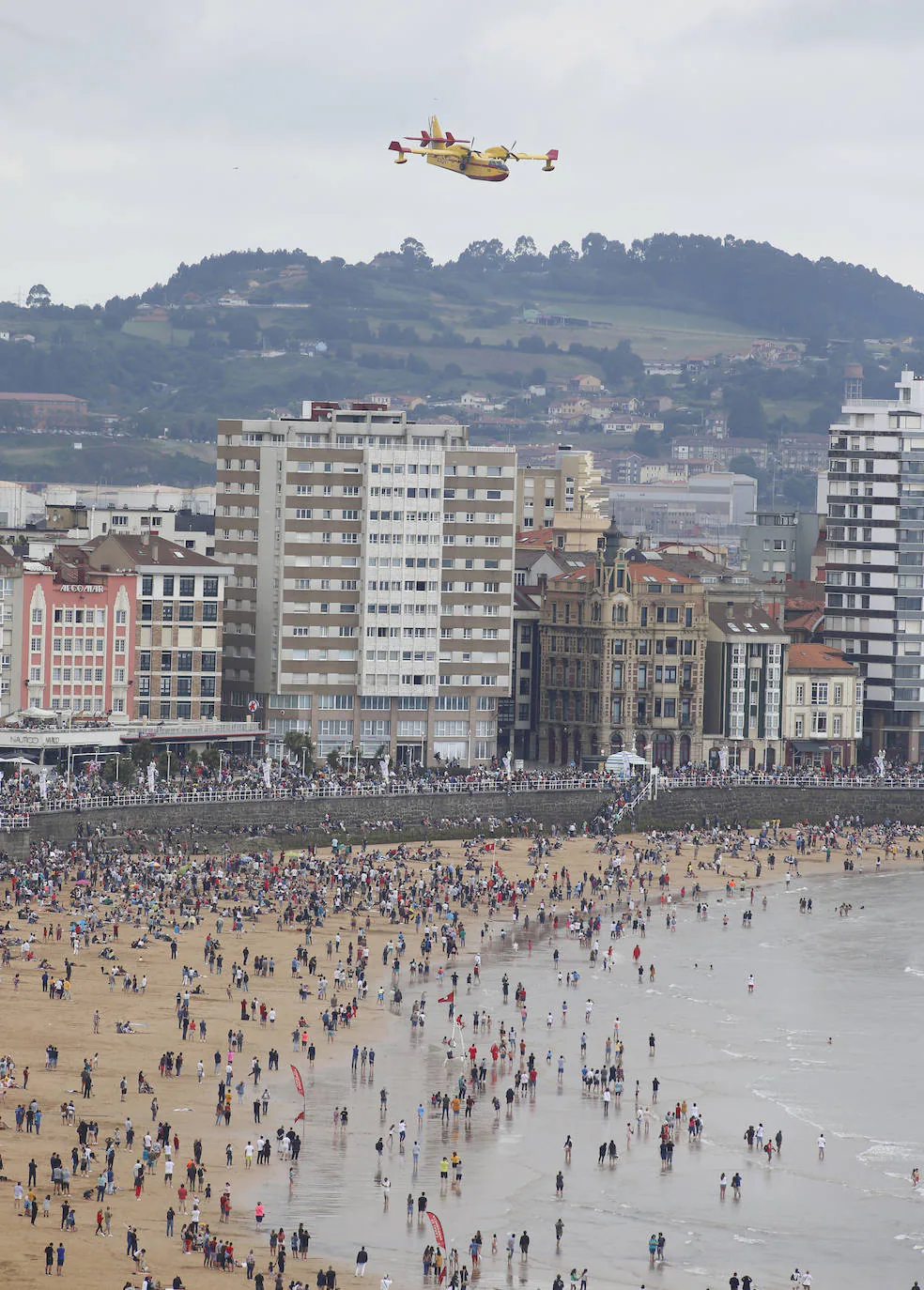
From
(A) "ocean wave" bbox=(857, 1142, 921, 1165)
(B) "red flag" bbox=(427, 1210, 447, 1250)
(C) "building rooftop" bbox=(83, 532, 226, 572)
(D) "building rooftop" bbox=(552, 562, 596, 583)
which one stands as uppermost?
(C) "building rooftop" bbox=(83, 532, 226, 572)

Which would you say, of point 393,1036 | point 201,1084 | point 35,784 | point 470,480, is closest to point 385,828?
point 35,784

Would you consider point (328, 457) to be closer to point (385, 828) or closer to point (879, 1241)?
point (385, 828)

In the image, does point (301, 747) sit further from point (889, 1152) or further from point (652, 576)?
point (889, 1152)

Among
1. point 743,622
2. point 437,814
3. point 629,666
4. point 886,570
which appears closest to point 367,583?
point 629,666

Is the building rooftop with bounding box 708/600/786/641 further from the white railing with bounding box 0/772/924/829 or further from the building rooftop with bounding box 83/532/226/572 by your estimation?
the building rooftop with bounding box 83/532/226/572

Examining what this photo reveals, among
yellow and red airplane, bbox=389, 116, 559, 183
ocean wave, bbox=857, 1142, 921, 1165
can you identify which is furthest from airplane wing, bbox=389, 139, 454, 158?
ocean wave, bbox=857, 1142, 921, 1165
